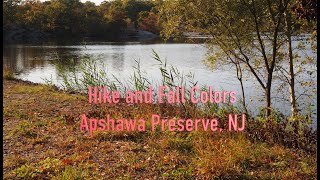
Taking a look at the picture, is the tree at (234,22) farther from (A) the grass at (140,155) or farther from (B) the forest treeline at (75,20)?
(B) the forest treeline at (75,20)

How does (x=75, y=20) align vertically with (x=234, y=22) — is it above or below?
above

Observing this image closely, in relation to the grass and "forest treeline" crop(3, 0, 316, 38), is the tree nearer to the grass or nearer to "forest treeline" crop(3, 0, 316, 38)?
the grass

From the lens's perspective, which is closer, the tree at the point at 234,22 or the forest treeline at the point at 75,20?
the tree at the point at 234,22

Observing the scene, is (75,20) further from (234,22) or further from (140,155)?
(140,155)

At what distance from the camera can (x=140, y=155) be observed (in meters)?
7.16

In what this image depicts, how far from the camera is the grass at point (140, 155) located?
20.2ft

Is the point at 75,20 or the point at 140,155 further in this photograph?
the point at 75,20

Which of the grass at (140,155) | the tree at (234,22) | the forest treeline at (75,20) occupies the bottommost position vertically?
the grass at (140,155)

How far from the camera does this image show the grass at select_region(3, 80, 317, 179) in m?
6.15

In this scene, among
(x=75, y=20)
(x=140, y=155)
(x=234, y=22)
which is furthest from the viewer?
(x=75, y=20)

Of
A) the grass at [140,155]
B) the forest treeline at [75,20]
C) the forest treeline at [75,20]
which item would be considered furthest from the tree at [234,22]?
the forest treeline at [75,20]

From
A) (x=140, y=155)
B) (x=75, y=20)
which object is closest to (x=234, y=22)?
(x=140, y=155)

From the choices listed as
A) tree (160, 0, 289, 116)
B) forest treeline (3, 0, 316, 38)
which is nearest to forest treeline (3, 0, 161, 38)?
forest treeline (3, 0, 316, 38)

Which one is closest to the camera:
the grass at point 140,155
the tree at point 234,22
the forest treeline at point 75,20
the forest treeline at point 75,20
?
the grass at point 140,155
